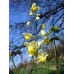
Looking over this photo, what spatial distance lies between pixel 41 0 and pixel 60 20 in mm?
187

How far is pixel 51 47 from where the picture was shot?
2.19ft

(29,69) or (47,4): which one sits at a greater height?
Answer: (47,4)
